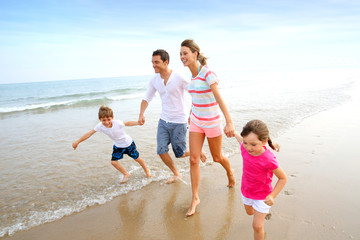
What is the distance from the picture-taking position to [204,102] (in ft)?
10.0

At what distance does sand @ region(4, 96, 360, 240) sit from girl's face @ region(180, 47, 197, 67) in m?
1.95

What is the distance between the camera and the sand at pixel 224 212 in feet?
9.13

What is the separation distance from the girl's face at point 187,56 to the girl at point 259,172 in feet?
4.16

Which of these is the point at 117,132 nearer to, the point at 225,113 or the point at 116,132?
the point at 116,132

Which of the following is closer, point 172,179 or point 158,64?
point 158,64

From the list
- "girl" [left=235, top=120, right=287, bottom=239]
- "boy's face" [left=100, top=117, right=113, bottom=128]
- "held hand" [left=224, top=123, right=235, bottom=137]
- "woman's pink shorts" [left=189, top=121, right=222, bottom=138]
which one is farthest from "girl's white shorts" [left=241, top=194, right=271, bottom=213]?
"boy's face" [left=100, top=117, right=113, bottom=128]

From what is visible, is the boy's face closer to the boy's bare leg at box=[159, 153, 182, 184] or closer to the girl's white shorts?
the boy's bare leg at box=[159, 153, 182, 184]

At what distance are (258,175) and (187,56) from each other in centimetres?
165

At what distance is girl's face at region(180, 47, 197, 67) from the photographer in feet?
9.99

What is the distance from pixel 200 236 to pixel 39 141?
6.22 m

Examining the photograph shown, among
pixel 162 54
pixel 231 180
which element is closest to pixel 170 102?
pixel 162 54

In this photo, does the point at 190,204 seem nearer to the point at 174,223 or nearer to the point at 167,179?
Result: the point at 174,223

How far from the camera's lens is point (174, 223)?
9.91 feet

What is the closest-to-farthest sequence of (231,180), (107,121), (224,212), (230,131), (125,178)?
(230,131)
(224,212)
(231,180)
(107,121)
(125,178)
